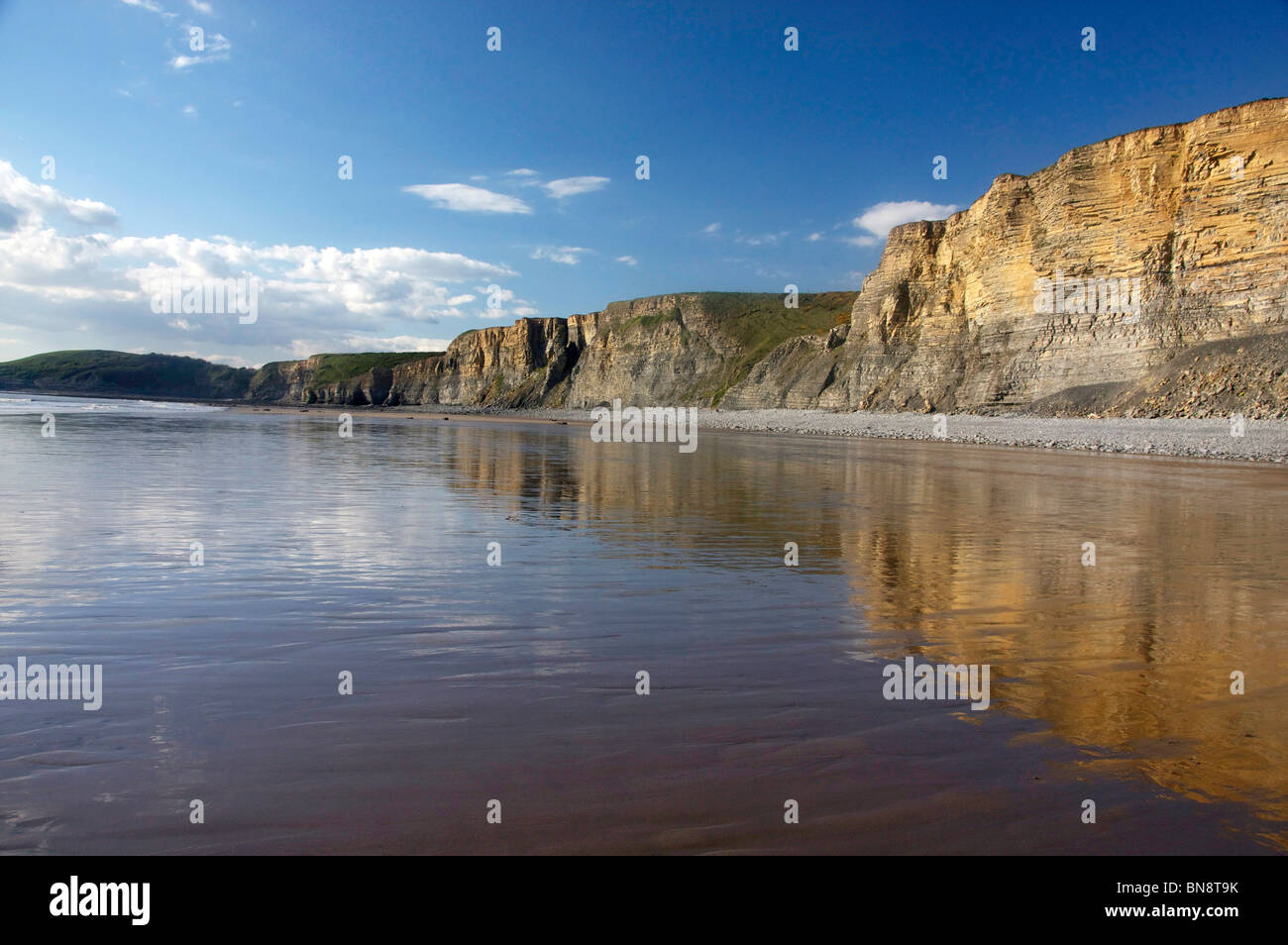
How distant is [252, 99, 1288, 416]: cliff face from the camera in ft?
134

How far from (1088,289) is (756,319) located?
7442cm

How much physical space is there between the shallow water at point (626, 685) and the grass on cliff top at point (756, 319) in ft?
320

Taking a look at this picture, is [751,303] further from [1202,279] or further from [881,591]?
[881,591]

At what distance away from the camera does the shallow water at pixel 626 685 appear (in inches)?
127

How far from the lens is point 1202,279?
43.4 m

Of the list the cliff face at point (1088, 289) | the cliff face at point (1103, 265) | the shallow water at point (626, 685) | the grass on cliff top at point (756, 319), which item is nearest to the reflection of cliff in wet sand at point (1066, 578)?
the shallow water at point (626, 685)

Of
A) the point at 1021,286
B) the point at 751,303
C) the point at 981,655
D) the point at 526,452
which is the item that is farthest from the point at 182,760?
the point at 751,303

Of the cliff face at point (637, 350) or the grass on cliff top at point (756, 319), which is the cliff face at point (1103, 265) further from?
the grass on cliff top at point (756, 319)

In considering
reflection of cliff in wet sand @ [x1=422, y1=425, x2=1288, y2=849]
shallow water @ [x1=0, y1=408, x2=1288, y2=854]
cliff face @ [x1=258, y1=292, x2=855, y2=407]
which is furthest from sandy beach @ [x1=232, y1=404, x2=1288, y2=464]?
cliff face @ [x1=258, y1=292, x2=855, y2=407]

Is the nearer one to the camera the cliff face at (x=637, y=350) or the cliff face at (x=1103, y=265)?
the cliff face at (x=1103, y=265)

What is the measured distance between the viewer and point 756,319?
12256 centimetres

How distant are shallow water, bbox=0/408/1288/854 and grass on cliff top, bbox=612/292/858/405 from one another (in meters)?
97.7
